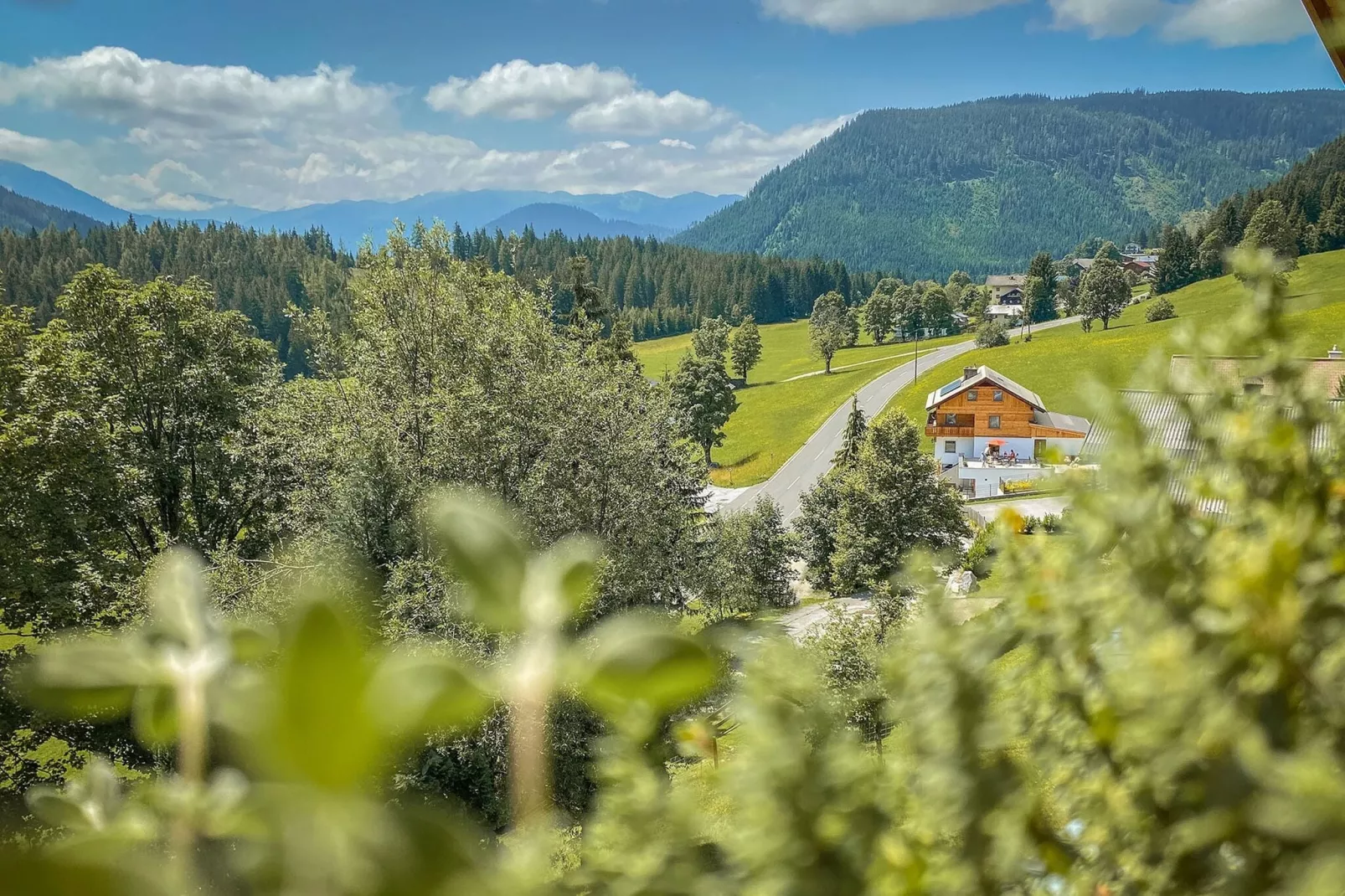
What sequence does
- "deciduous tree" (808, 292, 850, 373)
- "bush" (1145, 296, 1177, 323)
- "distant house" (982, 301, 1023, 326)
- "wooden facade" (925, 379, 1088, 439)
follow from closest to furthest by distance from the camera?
"wooden facade" (925, 379, 1088, 439) < "bush" (1145, 296, 1177, 323) < "deciduous tree" (808, 292, 850, 373) < "distant house" (982, 301, 1023, 326)

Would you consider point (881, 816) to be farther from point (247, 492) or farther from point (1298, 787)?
point (247, 492)

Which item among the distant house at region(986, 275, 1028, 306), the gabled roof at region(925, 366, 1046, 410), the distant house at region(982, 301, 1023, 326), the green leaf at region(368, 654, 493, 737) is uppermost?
the distant house at region(986, 275, 1028, 306)

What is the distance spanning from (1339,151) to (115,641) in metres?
145

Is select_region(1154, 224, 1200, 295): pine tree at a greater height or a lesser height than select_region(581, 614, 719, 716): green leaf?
greater

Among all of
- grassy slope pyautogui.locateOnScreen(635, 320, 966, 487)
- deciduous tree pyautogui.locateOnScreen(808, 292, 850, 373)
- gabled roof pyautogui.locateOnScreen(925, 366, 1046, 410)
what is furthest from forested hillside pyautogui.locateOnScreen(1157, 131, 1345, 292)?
deciduous tree pyautogui.locateOnScreen(808, 292, 850, 373)

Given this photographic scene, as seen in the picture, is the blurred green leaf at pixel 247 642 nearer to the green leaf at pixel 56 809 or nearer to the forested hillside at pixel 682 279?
the green leaf at pixel 56 809

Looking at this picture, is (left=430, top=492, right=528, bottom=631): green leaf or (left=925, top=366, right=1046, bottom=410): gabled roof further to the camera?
(left=925, top=366, right=1046, bottom=410): gabled roof

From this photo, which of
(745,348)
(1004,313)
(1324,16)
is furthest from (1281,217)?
(1324,16)

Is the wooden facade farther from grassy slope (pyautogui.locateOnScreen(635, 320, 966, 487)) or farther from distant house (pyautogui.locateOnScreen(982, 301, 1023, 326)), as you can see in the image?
distant house (pyautogui.locateOnScreen(982, 301, 1023, 326))

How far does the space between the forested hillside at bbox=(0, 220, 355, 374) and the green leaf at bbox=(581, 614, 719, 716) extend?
110 meters

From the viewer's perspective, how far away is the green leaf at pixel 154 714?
606 millimetres

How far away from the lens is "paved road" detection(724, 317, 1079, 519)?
202ft

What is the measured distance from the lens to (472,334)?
69.5 ft

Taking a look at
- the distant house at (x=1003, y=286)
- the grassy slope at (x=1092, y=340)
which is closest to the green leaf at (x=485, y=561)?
the grassy slope at (x=1092, y=340)
